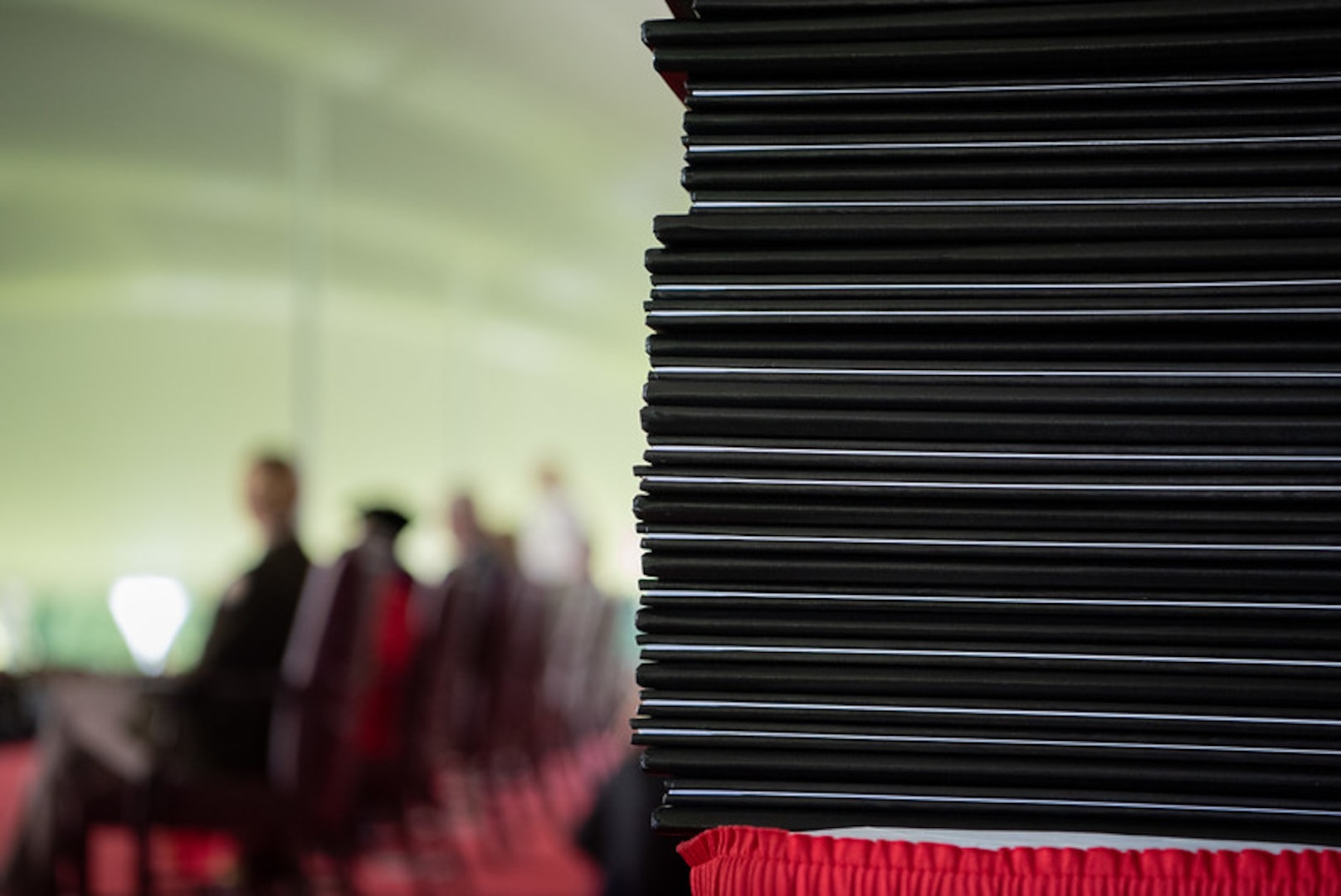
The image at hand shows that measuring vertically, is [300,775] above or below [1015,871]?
below

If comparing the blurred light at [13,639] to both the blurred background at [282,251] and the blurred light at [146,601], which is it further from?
the blurred light at [146,601]

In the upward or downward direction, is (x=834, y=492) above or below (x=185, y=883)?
above

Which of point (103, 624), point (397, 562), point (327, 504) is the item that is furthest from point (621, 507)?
point (397, 562)

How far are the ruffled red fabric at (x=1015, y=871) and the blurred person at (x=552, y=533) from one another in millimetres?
8138

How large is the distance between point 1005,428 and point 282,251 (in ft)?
31.5

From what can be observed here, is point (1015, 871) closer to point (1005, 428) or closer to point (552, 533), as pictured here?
point (1005, 428)

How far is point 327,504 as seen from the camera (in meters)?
11.0

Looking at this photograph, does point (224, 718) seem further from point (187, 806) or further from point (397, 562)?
point (397, 562)

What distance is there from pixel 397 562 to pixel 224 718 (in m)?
1.19

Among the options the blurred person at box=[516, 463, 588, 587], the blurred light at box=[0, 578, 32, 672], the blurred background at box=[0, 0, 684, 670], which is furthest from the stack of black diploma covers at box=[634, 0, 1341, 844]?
the blurred person at box=[516, 463, 588, 587]

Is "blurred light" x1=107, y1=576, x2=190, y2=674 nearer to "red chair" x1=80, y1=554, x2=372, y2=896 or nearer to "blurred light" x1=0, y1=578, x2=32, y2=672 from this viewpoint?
"blurred light" x1=0, y1=578, x2=32, y2=672

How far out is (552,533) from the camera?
9148 mm

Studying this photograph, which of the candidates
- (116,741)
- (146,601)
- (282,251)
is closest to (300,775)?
(116,741)

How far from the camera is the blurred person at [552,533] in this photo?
897 centimetres
